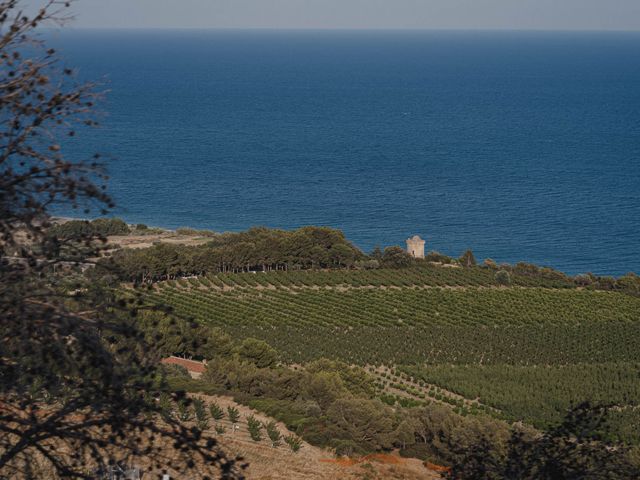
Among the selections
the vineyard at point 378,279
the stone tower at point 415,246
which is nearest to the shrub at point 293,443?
the vineyard at point 378,279

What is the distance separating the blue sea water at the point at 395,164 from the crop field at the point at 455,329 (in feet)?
44.7

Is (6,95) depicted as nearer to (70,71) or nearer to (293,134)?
(70,71)

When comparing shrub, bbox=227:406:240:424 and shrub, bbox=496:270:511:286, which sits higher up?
shrub, bbox=227:406:240:424

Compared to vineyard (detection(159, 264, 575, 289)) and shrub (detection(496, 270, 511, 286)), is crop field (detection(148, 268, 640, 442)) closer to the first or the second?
vineyard (detection(159, 264, 575, 289))

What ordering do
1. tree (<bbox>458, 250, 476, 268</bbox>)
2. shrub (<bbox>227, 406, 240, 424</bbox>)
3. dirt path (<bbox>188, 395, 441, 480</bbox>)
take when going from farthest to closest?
1. tree (<bbox>458, 250, 476, 268</bbox>)
2. shrub (<bbox>227, 406, 240, 424</bbox>)
3. dirt path (<bbox>188, 395, 441, 480</bbox>)

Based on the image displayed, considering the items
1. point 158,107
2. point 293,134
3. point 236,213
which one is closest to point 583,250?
point 236,213

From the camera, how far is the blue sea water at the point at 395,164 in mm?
64562

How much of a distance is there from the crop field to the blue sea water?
44.7 feet

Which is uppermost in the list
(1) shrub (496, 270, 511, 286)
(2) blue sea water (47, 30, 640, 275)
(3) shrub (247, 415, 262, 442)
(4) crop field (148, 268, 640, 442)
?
(2) blue sea water (47, 30, 640, 275)

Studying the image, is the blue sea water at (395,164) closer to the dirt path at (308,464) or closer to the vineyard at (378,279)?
the vineyard at (378,279)

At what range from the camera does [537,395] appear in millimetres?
28938

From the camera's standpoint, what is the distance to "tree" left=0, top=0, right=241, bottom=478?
217 inches

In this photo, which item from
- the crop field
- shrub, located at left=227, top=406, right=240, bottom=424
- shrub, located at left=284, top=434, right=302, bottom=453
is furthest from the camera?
the crop field

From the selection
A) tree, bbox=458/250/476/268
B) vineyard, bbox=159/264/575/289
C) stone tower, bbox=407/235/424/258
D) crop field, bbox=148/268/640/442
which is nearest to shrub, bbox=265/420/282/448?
crop field, bbox=148/268/640/442
